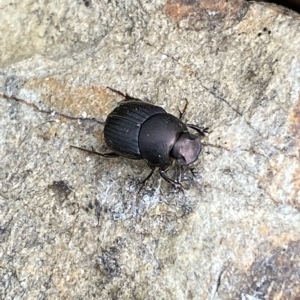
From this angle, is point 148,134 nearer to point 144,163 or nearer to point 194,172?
point 144,163

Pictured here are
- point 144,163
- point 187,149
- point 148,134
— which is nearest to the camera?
point 187,149

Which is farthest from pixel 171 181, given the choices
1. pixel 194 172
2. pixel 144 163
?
pixel 144 163

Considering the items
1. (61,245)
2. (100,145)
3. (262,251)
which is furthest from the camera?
(100,145)

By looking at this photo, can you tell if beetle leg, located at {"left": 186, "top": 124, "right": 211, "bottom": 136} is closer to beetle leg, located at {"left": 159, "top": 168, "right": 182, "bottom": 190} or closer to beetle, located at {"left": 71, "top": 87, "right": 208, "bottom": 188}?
beetle, located at {"left": 71, "top": 87, "right": 208, "bottom": 188}

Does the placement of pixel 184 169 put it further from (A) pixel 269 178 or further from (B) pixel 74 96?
(B) pixel 74 96

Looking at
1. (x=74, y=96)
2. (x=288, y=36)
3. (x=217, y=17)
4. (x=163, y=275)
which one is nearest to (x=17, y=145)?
(x=74, y=96)
